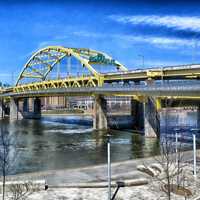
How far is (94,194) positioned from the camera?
19625mm

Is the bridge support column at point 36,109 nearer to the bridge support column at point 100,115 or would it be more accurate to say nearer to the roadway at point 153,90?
the roadway at point 153,90

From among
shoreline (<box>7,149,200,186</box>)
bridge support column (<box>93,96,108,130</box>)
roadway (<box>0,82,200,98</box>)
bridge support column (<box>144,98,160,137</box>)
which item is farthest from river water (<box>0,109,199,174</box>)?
bridge support column (<box>93,96,108,130</box>)

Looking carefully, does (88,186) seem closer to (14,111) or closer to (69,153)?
(69,153)

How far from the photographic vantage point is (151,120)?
6359 centimetres

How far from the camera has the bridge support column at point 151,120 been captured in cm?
6191

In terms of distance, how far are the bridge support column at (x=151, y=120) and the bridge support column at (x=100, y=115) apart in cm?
1743

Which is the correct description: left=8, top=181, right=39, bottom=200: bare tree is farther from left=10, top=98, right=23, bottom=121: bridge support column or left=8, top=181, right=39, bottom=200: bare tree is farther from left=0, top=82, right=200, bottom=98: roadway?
left=10, top=98, right=23, bottom=121: bridge support column

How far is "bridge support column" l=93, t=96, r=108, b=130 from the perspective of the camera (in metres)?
80.4

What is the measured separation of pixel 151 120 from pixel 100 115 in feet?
67.1

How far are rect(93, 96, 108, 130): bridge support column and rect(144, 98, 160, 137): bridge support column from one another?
17.4m

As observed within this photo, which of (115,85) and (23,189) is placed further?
(115,85)

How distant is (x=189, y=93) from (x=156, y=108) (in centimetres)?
1637

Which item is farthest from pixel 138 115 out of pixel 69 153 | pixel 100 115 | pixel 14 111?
pixel 14 111

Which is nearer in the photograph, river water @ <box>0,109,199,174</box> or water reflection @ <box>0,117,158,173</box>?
river water @ <box>0,109,199,174</box>
